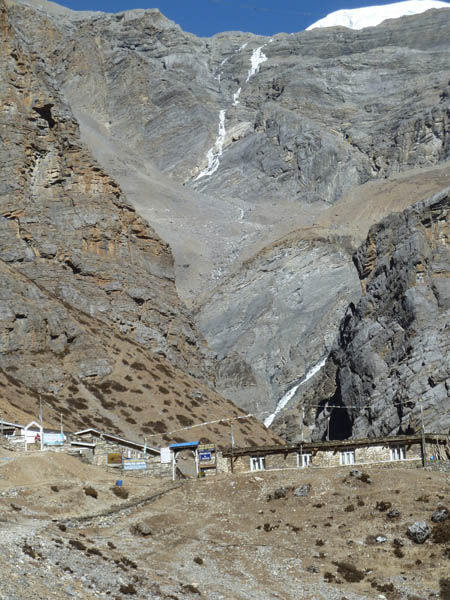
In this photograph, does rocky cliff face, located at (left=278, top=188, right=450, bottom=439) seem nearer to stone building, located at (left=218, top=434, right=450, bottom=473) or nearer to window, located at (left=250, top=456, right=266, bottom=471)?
stone building, located at (left=218, top=434, right=450, bottom=473)

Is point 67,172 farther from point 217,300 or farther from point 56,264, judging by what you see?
point 217,300

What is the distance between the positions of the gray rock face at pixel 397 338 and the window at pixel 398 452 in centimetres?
2261

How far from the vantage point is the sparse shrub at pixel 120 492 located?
4409cm

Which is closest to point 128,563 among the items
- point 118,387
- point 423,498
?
point 423,498

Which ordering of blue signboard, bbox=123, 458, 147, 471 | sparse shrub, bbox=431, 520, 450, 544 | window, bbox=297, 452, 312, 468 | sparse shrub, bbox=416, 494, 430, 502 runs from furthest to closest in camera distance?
window, bbox=297, 452, 312, 468 → blue signboard, bbox=123, 458, 147, 471 → sparse shrub, bbox=416, 494, 430, 502 → sparse shrub, bbox=431, 520, 450, 544

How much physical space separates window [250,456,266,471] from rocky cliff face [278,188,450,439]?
2537 cm

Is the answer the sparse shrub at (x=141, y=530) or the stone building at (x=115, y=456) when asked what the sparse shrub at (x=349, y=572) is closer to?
the sparse shrub at (x=141, y=530)

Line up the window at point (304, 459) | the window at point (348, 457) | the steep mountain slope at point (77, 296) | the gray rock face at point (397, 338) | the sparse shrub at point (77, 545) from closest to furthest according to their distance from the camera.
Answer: the sparse shrub at point (77, 545), the window at point (304, 459), the window at point (348, 457), the steep mountain slope at point (77, 296), the gray rock face at point (397, 338)

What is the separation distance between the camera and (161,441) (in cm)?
7100

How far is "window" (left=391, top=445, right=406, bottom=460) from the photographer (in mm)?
53344

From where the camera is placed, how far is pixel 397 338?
312ft

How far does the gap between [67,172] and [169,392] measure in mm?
31128

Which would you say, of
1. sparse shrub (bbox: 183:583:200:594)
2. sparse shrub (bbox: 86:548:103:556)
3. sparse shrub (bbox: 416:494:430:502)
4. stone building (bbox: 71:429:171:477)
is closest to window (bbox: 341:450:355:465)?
stone building (bbox: 71:429:171:477)

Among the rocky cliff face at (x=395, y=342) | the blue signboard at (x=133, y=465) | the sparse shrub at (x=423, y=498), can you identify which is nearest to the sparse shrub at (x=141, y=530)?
the blue signboard at (x=133, y=465)
